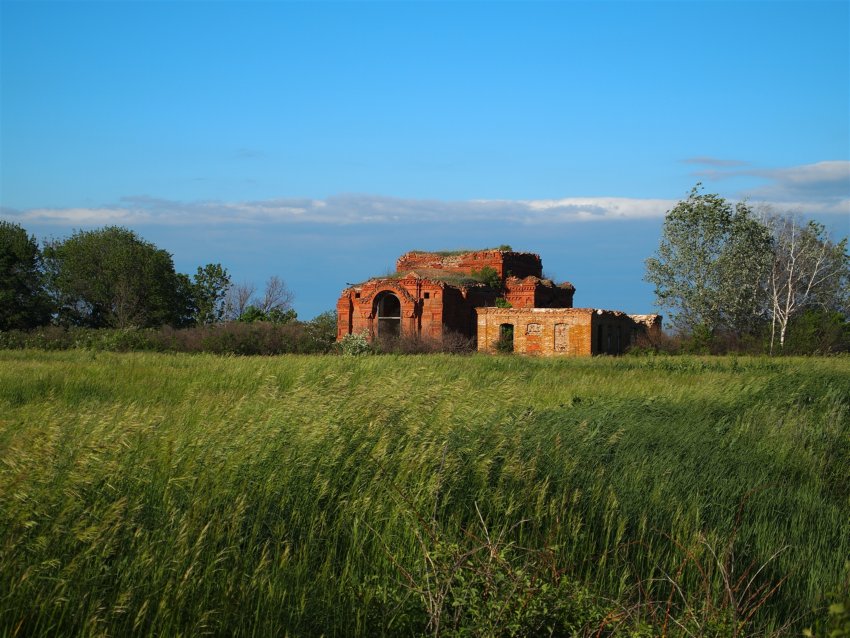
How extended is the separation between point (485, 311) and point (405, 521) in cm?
3183

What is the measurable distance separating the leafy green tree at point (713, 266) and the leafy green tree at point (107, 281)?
97.4ft

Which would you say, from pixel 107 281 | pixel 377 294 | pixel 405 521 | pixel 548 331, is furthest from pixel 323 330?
pixel 405 521

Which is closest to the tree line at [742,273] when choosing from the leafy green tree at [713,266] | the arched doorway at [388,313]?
the leafy green tree at [713,266]

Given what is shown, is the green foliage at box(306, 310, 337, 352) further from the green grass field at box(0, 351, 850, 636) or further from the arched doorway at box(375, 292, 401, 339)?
the green grass field at box(0, 351, 850, 636)

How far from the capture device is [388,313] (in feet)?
129

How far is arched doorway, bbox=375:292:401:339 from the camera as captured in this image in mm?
38375

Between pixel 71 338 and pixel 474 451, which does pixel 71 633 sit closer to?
pixel 474 451

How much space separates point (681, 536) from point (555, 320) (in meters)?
28.9

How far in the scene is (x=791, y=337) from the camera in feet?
124

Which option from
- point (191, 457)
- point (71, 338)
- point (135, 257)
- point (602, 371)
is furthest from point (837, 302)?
point (191, 457)

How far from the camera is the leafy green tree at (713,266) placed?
1608 inches

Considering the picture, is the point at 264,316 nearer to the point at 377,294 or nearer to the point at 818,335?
the point at 377,294

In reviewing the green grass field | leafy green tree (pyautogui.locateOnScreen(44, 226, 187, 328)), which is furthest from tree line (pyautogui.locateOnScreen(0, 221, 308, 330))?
the green grass field

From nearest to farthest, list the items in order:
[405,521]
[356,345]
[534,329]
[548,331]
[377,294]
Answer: [405,521] → [356,345] → [548,331] → [534,329] → [377,294]
